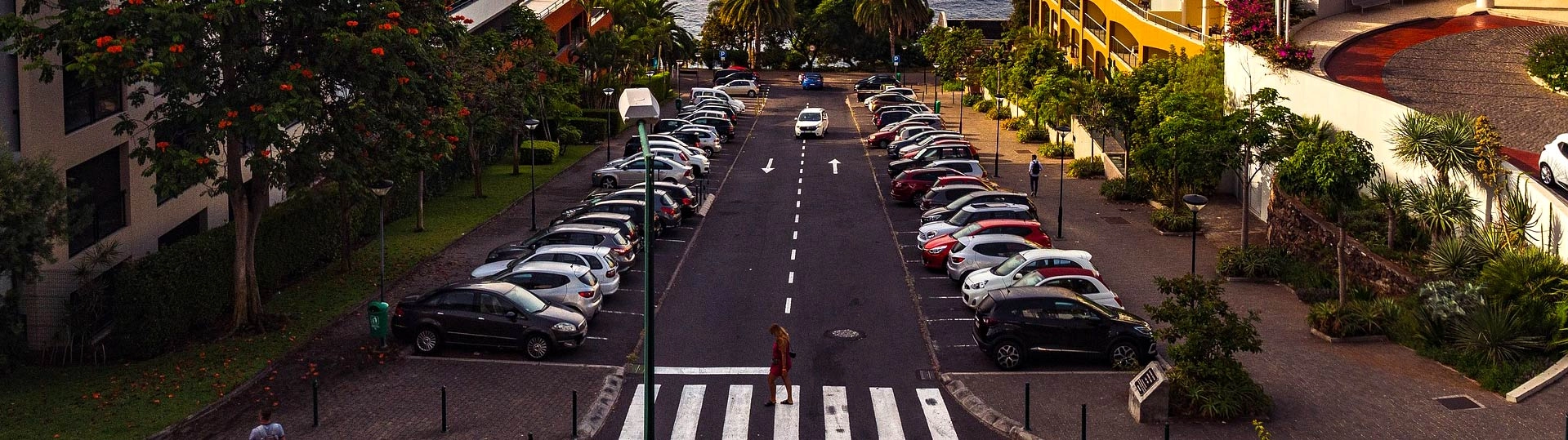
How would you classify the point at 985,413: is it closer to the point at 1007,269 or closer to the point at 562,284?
the point at 1007,269

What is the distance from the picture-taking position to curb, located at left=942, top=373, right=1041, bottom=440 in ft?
73.3

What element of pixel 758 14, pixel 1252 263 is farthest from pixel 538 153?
pixel 758 14

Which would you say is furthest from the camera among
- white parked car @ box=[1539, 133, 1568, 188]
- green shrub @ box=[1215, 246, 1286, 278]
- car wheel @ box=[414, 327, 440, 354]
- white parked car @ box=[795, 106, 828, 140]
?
white parked car @ box=[795, 106, 828, 140]

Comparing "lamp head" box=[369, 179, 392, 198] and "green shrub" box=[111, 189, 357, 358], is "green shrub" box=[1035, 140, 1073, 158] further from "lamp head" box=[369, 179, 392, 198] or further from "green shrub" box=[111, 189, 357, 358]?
"lamp head" box=[369, 179, 392, 198]

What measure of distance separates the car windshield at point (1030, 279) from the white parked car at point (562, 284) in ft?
30.6

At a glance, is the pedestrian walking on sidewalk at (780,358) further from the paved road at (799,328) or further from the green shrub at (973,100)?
the green shrub at (973,100)

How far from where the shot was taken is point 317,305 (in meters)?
31.1

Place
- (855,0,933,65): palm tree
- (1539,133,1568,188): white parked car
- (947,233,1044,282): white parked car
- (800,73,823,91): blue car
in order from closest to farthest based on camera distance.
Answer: (1539,133,1568,188): white parked car, (947,233,1044,282): white parked car, (800,73,823,91): blue car, (855,0,933,65): palm tree

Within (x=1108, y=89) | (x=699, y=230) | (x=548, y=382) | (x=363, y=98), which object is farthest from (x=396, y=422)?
(x=1108, y=89)

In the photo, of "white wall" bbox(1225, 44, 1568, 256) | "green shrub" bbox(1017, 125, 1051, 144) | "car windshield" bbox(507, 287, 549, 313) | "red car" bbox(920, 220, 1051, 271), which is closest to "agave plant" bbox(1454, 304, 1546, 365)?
"white wall" bbox(1225, 44, 1568, 256)

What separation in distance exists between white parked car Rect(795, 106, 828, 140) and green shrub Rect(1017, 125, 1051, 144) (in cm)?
968

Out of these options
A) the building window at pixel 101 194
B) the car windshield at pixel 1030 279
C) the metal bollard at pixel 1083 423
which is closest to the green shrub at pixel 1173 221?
the car windshield at pixel 1030 279

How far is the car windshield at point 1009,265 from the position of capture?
3147cm

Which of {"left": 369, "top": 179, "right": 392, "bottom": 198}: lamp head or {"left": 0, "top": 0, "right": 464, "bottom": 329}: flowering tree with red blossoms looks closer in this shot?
{"left": 0, "top": 0, "right": 464, "bottom": 329}: flowering tree with red blossoms
